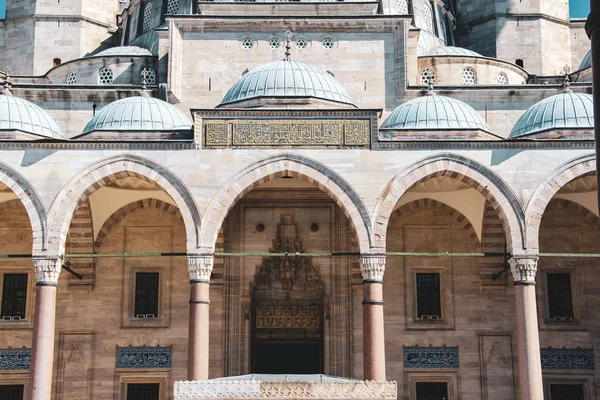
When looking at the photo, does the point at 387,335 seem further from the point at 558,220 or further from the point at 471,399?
the point at 558,220

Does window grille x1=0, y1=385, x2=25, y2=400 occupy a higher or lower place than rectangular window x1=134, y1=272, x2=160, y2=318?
lower

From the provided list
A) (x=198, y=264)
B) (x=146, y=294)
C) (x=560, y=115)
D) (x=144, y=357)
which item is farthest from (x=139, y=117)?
(x=560, y=115)

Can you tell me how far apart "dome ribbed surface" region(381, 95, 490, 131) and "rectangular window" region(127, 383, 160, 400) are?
634 centimetres

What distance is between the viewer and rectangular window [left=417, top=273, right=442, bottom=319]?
17031mm

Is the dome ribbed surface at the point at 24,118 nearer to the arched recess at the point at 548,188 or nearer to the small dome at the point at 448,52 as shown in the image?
the small dome at the point at 448,52

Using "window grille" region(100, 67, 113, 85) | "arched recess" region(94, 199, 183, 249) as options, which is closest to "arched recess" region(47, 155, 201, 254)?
"arched recess" region(94, 199, 183, 249)

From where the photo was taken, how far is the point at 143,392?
651 inches

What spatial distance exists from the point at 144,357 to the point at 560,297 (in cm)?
782

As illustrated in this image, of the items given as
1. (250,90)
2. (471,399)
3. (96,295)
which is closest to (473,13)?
(250,90)

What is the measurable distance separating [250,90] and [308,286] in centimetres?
385

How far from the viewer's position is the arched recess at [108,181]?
47.3 ft

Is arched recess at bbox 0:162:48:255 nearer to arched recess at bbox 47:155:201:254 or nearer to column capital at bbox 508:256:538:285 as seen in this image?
arched recess at bbox 47:155:201:254

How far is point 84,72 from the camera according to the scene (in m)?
19.4

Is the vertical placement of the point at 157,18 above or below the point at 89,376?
above
